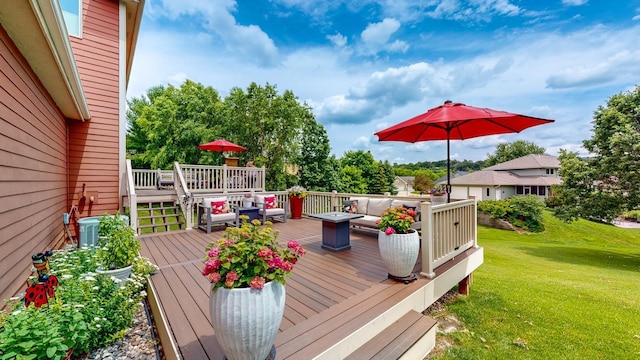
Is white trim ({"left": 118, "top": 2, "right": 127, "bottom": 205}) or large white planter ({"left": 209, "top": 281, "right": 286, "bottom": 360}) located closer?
large white planter ({"left": 209, "top": 281, "right": 286, "bottom": 360})

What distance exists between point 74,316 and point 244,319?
134 centimetres

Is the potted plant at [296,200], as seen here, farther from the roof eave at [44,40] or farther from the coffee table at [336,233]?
the roof eave at [44,40]

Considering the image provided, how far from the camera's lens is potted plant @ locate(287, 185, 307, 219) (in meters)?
7.99

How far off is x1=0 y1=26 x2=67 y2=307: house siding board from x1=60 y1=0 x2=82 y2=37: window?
98.4 inches

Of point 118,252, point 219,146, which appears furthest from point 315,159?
point 118,252

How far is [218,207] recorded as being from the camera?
6.39m

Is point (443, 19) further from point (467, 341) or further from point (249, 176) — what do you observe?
point (467, 341)

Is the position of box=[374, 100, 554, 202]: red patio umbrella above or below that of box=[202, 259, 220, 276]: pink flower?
above

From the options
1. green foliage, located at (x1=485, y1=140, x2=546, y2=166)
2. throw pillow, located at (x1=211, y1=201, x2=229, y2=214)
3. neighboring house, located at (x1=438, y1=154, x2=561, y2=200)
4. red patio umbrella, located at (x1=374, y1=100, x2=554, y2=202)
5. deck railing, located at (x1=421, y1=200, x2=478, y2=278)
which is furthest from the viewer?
green foliage, located at (x1=485, y1=140, x2=546, y2=166)

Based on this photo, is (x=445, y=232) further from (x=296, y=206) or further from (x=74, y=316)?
(x=296, y=206)

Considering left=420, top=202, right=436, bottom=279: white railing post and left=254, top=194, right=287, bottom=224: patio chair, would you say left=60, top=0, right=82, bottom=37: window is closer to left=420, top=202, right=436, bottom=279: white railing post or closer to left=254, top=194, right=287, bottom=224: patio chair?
left=254, top=194, right=287, bottom=224: patio chair

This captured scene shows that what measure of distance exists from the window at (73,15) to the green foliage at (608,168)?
18650mm

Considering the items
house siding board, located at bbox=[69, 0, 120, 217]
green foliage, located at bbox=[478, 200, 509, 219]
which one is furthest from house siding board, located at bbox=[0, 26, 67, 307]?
green foliage, located at bbox=[478, 200, 509, 219]

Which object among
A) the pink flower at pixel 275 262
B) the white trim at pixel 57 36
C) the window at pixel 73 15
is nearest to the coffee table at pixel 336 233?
the pink flower at pixel 275 262
